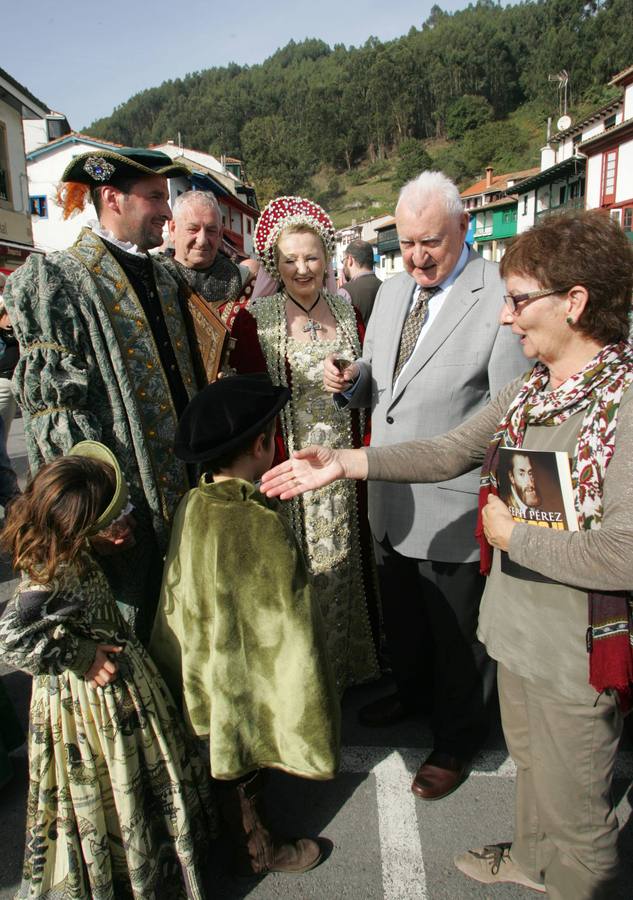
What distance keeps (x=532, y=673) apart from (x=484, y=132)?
86795 millimetres

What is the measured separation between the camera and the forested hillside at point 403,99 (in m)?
Result: 71.7

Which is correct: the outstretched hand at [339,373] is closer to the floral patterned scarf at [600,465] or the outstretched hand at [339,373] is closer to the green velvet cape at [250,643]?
the green velvet cape at [250,643]

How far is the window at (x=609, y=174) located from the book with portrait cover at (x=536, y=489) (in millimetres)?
29068

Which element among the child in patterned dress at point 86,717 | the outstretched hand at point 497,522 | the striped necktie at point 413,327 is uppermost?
the striped necktie at point 413,327

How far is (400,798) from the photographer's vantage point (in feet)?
7.95

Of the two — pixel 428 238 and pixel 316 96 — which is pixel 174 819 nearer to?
pixel 428 238

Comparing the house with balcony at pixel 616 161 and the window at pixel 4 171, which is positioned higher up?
the house with balcony at pixel 616 161

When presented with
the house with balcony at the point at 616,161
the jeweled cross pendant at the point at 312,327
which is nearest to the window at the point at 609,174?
the house with balcony at the point at 616,161

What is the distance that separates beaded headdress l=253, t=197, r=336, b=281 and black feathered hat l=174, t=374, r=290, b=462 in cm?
133

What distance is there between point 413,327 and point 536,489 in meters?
1.17

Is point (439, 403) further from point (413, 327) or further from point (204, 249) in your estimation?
point (204, 249)

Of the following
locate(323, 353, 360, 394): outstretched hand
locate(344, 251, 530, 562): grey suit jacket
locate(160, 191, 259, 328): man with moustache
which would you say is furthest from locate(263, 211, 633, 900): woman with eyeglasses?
locate(160, 191, 259, 328): man with moustache

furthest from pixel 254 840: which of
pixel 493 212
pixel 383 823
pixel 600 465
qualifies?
pixel 493 212

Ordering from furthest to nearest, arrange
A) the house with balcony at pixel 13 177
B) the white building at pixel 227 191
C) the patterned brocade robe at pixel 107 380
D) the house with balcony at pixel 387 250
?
the house with balcony at pixel 387 250, the white building at pixel 227 191, the house with balcony at pixel 13 177, the patterned brocade robe at pixel 107 380
